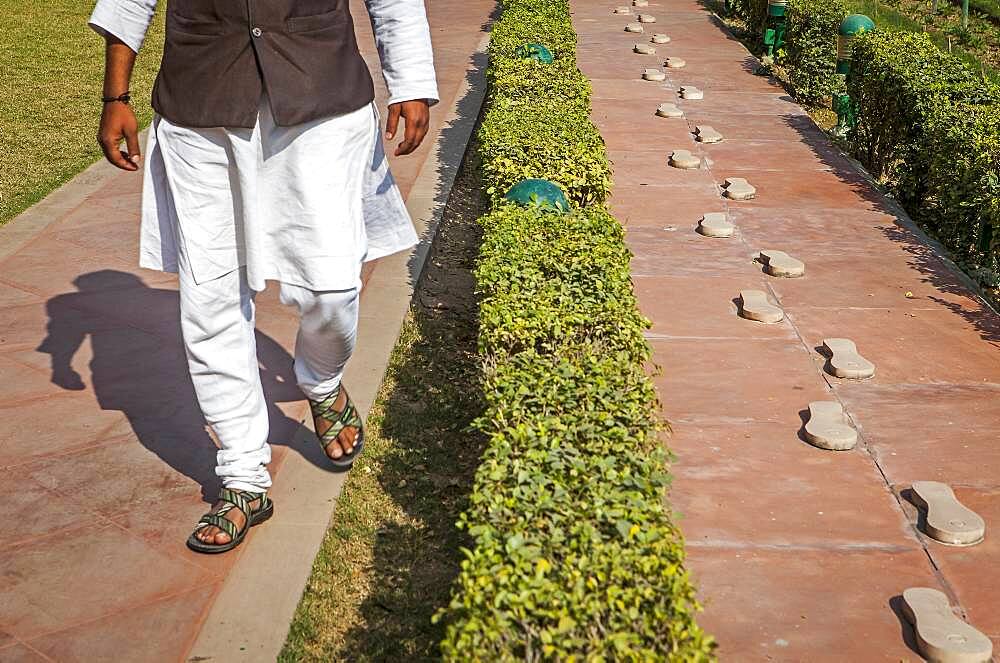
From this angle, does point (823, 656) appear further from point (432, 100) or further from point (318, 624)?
point (432, 100)

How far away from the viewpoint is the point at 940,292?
213 inches

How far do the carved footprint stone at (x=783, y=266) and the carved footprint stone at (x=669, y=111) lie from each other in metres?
3.20

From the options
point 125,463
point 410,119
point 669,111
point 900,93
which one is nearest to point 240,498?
point 125,463

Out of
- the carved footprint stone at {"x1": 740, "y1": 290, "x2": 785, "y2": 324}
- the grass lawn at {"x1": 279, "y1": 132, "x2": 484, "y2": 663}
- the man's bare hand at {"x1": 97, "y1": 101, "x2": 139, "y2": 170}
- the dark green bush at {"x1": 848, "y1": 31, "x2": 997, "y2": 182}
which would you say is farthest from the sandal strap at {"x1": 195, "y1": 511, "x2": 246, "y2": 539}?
the dark green bush at {"x1": 848, "y1": 31, "x2": 997, "y2": 182}

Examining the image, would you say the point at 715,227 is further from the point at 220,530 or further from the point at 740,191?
the point at 220,530

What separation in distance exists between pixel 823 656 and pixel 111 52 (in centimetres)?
250

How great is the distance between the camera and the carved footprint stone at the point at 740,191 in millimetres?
6812

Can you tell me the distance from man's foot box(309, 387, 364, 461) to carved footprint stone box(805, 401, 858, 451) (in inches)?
62.9

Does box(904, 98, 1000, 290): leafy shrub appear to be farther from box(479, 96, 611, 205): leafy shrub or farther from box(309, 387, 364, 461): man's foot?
box(309, 387, 364, 461): man's foot

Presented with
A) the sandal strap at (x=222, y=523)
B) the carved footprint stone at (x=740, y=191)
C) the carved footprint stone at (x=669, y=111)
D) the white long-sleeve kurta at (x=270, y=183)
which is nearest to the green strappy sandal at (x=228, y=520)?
the sandal strap at (x=222, y=523)

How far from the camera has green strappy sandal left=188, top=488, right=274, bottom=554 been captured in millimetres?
3439

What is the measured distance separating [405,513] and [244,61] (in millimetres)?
1536

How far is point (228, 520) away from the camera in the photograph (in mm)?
3455

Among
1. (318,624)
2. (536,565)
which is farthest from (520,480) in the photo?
(318,624)
